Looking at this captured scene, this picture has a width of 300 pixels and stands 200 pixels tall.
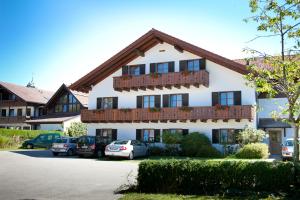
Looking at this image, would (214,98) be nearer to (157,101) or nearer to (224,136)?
(224,136)

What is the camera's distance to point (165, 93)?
3241cm

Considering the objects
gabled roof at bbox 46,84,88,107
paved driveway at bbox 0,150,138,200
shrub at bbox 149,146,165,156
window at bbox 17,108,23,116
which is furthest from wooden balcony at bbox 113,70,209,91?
window at bbox 17,108,23,116

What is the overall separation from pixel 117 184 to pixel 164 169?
289 centimetres

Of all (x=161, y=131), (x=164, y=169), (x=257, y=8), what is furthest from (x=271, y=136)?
(x=164, y=169)

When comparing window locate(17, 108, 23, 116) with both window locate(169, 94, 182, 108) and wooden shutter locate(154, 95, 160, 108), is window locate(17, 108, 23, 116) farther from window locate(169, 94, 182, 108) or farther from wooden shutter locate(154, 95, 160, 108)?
window locate(169, 94, 182, 108)

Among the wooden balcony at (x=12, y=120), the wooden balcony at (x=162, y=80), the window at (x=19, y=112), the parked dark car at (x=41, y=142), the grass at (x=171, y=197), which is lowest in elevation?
the grass at (x=171, y=197)

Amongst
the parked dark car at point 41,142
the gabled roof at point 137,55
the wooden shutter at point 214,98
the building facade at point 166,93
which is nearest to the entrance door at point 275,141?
the building facade at point 166,93

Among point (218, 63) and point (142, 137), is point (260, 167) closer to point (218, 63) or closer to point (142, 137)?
point (218, 63)

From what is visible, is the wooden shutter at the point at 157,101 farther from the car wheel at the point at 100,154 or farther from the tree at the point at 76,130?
the tree at the point at 76,130

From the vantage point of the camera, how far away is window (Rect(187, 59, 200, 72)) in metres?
31.3

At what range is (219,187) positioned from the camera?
A: 36.5 ft

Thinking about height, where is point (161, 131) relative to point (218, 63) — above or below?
below

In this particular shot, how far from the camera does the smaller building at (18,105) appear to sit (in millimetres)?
55969

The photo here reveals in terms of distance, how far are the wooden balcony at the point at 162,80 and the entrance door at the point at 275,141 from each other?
718cm
